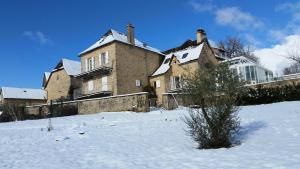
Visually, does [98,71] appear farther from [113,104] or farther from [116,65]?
[113,104]

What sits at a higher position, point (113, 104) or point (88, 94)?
point (88, 94)

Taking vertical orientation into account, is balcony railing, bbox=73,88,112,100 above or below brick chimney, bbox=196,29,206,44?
below

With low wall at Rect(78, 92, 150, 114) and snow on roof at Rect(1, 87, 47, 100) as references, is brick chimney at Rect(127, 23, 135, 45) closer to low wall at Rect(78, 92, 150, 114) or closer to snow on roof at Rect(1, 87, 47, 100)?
low wall at Rect(78, 92, 150, 114)

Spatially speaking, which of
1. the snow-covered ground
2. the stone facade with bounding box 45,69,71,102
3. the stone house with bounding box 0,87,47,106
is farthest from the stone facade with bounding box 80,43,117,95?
the stone house with bounding box 0,87,47,106

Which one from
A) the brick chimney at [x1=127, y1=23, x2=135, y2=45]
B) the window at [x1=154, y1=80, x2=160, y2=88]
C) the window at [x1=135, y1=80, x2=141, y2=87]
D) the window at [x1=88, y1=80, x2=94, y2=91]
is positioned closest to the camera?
the window at [x1=135, y1=80, x2=141, y2=87]

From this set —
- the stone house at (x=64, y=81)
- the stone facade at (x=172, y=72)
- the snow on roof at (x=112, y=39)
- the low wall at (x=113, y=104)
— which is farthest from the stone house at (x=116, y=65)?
the low wall at (x=113, y=104)

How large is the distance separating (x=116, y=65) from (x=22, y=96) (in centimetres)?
3440

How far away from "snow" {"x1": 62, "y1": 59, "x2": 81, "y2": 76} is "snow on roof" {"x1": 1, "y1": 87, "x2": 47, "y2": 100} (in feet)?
50.0

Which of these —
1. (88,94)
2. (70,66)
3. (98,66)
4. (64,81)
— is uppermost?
(70,66)

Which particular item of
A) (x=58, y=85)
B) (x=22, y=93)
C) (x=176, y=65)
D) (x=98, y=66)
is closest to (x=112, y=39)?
(x=98, y=66)

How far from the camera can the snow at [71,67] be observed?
48.0 metres

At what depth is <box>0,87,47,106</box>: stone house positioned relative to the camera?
62875 millimetres

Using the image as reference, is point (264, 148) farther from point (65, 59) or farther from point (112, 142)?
point (65, 59)

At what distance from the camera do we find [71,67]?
49312mm
